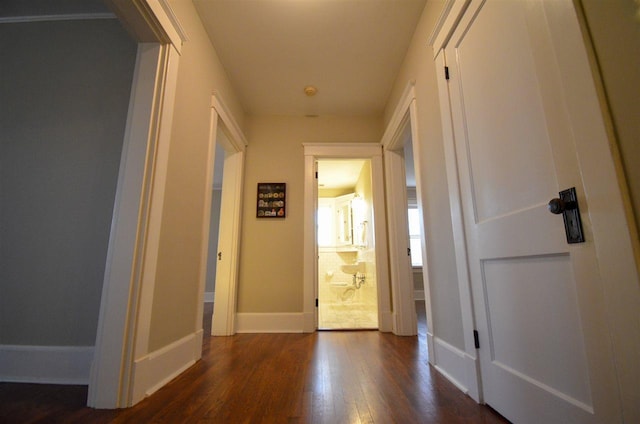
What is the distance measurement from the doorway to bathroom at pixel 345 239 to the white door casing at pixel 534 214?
300 centimetres

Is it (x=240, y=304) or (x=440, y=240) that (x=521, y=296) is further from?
(x=240, y=304)

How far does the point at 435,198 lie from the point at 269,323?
2.10 m

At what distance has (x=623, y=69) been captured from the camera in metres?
0.62

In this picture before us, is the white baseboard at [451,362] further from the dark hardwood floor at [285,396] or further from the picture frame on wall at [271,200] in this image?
the picture frame on wall at [271,200]

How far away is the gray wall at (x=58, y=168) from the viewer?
1484 mm

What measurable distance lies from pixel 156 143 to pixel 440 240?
1768mm

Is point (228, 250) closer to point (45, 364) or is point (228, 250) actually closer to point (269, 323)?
point (269, 323)

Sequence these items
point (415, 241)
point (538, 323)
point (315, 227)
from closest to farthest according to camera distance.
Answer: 1. point (538, 323)
2. point (315, 227)
3. point (415, 241)

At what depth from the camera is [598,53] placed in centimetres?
68

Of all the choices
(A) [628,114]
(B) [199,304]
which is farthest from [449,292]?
(B) [199,304]

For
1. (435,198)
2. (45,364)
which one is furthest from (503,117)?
(45,364)

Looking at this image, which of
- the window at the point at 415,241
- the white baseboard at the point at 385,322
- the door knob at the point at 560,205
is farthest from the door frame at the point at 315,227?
the window at the point at 415,241

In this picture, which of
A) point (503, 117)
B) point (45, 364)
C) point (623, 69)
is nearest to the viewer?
point (623, 69)

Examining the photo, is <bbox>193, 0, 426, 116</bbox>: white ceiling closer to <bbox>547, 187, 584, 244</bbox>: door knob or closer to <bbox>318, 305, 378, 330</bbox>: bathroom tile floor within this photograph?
<bbox>547, 187, 584, 244</bbox>: door knob
